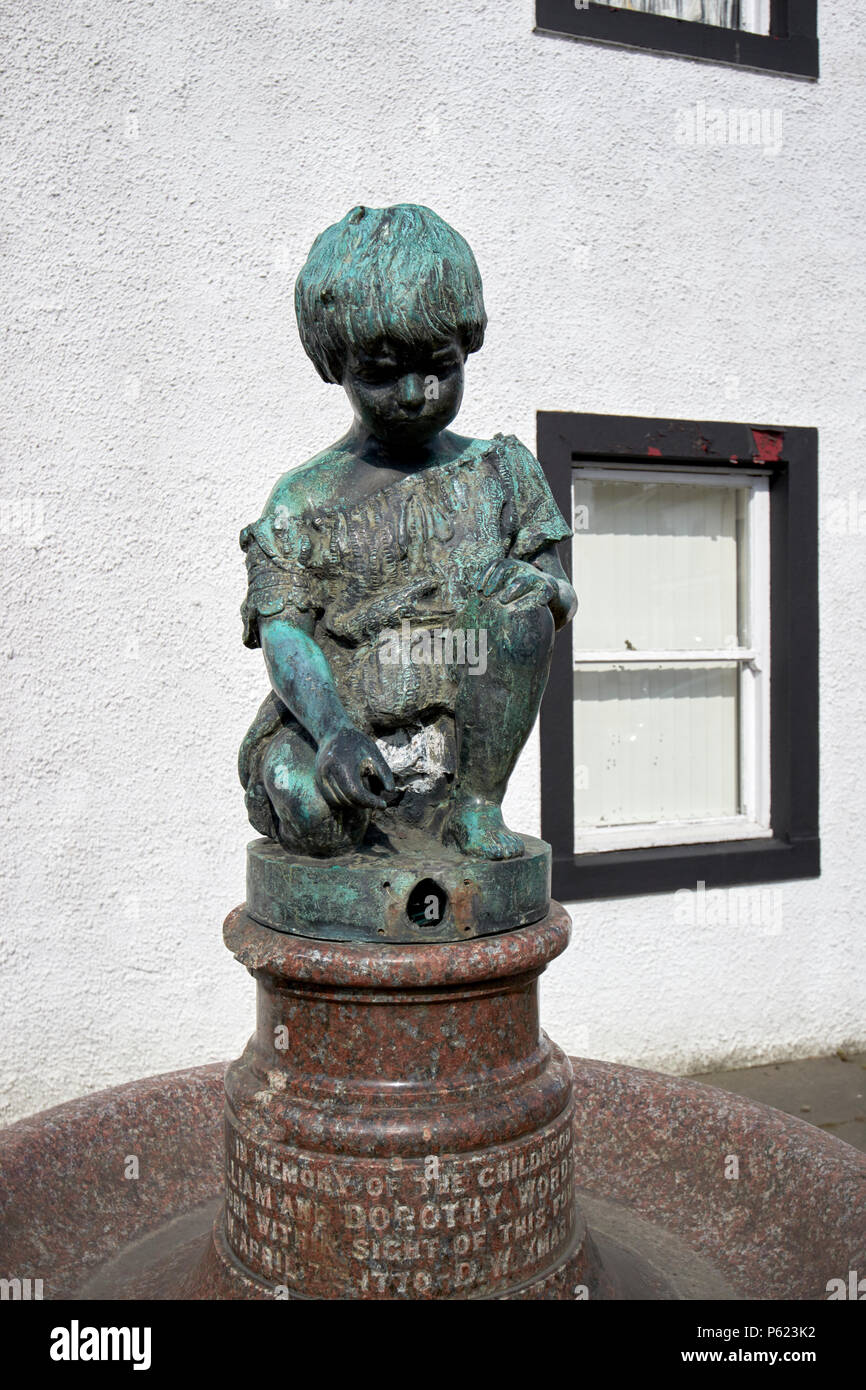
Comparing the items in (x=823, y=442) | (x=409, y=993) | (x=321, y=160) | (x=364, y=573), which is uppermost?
(x=321, y=160)

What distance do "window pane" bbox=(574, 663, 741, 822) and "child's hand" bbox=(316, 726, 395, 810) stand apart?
2.72 m

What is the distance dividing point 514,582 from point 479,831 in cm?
47

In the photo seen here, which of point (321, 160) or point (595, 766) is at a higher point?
point (321, 160)

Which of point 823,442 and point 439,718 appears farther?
point 823,442

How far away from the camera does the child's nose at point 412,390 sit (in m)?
2.13

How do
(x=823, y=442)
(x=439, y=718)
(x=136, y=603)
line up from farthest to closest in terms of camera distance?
(x=823, y=442) → (x=136, y=603) → (x=439, y=718)

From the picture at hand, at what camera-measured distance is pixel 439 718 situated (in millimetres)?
2221

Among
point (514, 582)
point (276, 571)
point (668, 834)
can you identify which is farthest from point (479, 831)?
point (668, 834)

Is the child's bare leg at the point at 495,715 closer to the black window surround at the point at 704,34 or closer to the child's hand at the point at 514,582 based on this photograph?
the child's hand at the point at 514,582

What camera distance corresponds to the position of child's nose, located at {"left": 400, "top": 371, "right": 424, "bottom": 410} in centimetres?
213

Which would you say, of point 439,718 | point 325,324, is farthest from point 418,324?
point 439,718

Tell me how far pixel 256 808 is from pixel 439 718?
1.32ft

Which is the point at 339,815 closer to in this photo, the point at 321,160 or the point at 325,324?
the point at 325,324

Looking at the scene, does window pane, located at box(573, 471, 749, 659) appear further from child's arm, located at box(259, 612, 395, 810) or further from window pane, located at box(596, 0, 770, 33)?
child's arm, located at box(259, 612, 395, 810)
